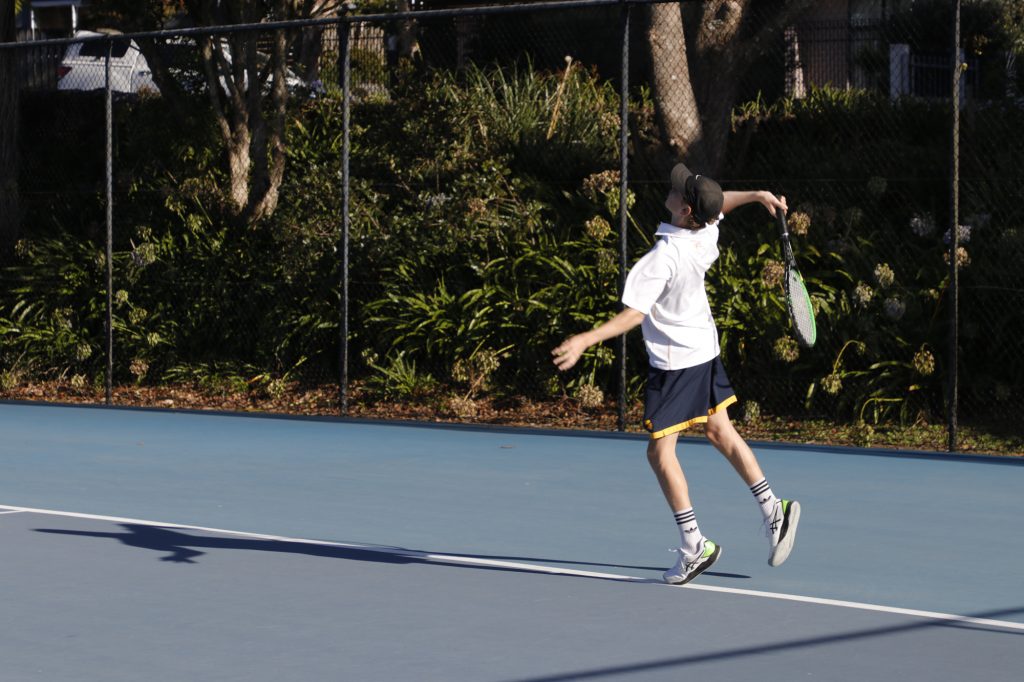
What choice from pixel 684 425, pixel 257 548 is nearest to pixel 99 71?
pixel 257 548

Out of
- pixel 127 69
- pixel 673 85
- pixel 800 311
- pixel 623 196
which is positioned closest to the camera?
pixel 800 311

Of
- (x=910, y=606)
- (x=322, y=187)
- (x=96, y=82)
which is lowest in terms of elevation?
(x=910, y=606)

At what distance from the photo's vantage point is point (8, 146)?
18656 mm

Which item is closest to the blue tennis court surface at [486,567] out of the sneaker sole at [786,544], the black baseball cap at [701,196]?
the sneaker sole at [786,544]

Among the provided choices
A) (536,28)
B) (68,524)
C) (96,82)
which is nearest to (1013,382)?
(68,524)

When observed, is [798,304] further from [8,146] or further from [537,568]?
[8,146]

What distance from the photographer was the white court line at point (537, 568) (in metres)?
6.56

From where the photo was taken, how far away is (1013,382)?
1328 centimetres

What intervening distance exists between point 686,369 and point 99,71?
64.6 feet

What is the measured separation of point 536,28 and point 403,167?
20.4 ft

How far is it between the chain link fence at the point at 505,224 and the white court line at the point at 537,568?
202 inches

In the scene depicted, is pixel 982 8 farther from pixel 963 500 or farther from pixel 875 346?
pixel 963 500

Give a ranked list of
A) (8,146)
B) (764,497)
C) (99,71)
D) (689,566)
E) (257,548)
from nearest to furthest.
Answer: (689,566)
(764,497)
(257,548)
(8,146)
(99,71)

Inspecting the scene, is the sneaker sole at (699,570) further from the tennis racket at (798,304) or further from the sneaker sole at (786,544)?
the tennis racket at (798,304)
